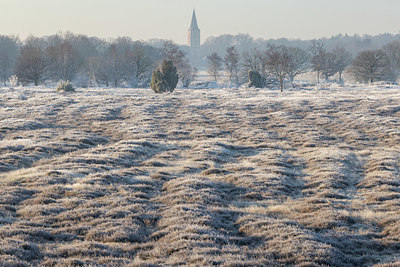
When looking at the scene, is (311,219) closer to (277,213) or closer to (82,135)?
(277,213)

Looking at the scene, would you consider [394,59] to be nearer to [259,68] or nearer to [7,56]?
[259,68]

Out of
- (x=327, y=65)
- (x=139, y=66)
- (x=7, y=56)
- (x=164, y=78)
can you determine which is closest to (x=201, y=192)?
(x=164, y=78)

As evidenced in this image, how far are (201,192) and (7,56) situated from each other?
108m

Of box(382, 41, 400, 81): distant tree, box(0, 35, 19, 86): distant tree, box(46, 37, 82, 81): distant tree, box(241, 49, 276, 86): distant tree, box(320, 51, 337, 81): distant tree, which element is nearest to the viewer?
box(241, 49, 276, 86): distant tree

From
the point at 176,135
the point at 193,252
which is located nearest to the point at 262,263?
the point at 193,252

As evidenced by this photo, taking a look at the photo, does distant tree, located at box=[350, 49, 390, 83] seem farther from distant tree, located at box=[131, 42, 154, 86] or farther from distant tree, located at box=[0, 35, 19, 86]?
distant tree, located at box=[0, 35, 19, 86]

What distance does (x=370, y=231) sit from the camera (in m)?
12.7

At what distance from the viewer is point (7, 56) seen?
110 meters

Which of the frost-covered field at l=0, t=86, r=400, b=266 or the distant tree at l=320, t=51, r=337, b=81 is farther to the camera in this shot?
the distant tree at l=320, t=51, r=337, b=81

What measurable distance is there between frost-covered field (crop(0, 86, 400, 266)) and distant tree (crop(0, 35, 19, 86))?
250 ft

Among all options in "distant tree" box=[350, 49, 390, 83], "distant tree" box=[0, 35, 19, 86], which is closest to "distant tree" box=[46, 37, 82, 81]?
"distant tree" box=[0, 35, 19, 86]

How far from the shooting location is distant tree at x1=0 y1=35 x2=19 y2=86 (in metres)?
107

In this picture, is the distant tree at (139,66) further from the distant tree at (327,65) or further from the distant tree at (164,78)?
the distant tree at (327,65)

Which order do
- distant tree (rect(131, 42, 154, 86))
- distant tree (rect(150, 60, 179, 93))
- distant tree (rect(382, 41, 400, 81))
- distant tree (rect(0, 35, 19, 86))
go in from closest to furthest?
distant tree (rect(150, 60, 179, 93)) → distant tree (rect(131, 42, 154, 86)) → distant tree (rect(0, 35, 19, 86)) → distant tree (rect(382, 41, 400, 81))
